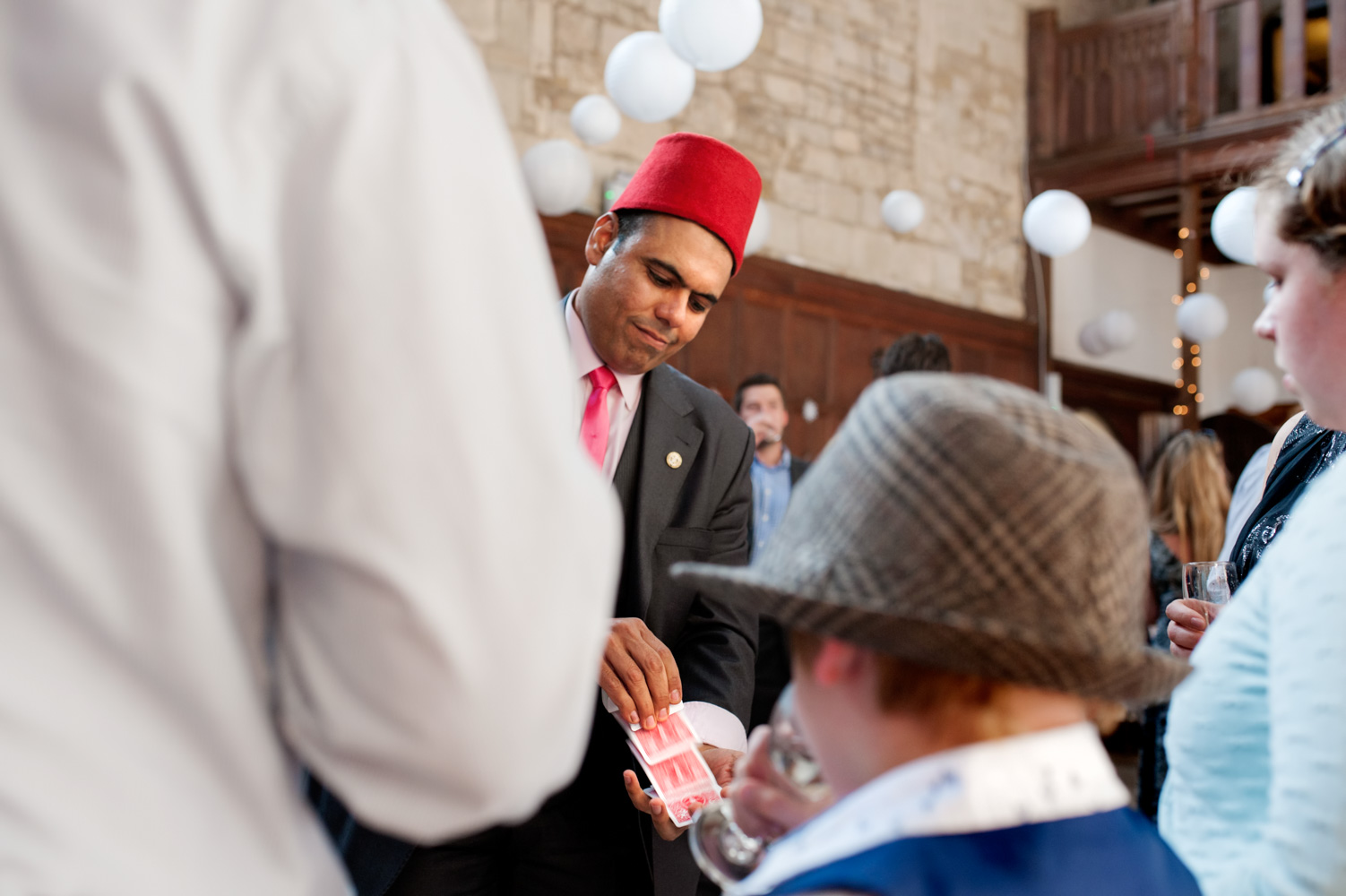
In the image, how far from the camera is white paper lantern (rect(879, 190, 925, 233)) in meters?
8.12

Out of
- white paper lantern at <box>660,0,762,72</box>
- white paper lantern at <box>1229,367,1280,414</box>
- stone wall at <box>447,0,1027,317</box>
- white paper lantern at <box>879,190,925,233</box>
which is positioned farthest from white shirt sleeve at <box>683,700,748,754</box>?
white paper lantern at <box>1229,367,1280,414</box>

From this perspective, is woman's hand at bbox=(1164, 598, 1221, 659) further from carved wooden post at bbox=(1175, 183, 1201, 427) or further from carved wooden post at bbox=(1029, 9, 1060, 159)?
carved wooden post at bbox=(1029, 9, 1060, 159)

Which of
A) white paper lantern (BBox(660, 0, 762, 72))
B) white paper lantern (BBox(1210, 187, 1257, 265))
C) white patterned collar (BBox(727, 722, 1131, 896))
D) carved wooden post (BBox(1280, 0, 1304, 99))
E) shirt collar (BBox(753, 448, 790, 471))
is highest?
carved wooden post (BBox(1280, 0, 1304, 99))

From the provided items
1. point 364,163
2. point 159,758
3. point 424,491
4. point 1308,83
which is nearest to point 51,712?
point 159,758

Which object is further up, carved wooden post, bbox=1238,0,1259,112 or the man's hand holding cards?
carved wooden post, bbox=1238,0,1259,112

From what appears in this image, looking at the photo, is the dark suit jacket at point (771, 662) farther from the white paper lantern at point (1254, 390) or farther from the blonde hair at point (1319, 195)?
the white paper lantern at point (1254, 390)

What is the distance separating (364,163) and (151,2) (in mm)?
146

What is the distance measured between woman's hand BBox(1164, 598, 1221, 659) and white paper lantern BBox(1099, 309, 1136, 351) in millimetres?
7983

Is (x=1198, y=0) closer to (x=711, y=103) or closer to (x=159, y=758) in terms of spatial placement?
(x=711, y=103)

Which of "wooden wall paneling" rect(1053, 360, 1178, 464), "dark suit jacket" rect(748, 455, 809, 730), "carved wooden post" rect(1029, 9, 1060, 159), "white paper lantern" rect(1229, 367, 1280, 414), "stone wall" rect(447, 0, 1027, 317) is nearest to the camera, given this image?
"dark suit jacket" rect(748, 455, 809, 730)

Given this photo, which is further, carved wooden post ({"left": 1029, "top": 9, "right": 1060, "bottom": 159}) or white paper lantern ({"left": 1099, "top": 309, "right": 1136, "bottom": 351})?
carved wooden post ({"left": 1029, "top": 9, "right": 1060, "bottom": 159})

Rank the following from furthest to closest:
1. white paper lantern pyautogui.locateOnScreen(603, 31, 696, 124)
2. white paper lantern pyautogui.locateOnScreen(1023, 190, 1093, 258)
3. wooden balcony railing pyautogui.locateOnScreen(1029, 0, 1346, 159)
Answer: wooden balcony railing pyautogui.locateOnScreen(1029, 0, 1346, 159) → white paper lantern pyautogui.locateOnScreen(1023, 190, 1093, 258) → white paper lantern pyautogui.locateOnScreen(603, 31, 696, 124)

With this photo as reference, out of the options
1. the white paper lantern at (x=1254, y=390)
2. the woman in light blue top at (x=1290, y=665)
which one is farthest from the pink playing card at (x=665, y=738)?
the white paper lantern at (x=1254, y=390)

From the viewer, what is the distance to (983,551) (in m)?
0.86
